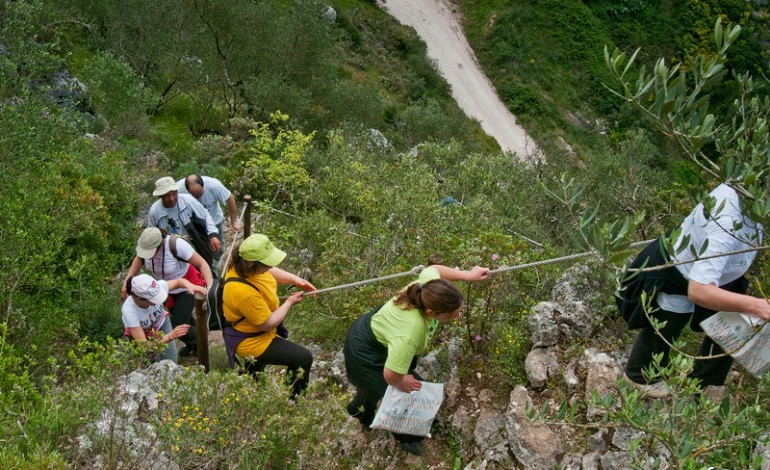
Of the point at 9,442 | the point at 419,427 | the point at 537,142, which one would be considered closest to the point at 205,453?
the point at 9,442

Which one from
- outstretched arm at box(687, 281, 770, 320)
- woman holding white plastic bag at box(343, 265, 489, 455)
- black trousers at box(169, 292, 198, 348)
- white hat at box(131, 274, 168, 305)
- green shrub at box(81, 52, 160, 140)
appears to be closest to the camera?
outstretched arm at box(687, 281, 770, 320)

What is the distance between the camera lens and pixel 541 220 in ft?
37.7

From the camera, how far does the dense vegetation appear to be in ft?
16.3

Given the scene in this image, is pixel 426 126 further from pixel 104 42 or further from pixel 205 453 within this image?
pixel 205 453

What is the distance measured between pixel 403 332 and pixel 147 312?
9.61ft

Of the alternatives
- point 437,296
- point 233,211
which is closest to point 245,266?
point 437,296

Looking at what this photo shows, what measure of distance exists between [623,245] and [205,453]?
122 inches

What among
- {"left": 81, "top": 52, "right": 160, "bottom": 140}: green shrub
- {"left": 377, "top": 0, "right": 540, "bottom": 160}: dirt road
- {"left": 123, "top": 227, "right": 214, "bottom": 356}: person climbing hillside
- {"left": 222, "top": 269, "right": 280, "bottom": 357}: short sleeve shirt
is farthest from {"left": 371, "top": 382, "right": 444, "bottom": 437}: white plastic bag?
{"left": 377, "top": 0, "right": 540, "bottom": 160}: dirt road

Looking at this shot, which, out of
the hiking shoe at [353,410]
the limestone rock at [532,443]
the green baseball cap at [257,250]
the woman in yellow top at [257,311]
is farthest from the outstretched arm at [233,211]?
the limestone rock at [532,443]

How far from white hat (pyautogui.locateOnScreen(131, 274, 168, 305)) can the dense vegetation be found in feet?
1.80

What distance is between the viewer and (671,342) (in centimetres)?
453

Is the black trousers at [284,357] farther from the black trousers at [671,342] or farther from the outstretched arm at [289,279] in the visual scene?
the black trousers at [671,342]

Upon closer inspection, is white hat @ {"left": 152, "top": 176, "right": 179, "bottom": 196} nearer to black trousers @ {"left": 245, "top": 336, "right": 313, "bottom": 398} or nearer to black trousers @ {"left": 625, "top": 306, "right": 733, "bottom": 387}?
black trousers @ {"left": 245, "top": 336, "right": 313, "bottom": 398}

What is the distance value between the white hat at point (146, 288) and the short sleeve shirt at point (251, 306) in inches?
39.1
